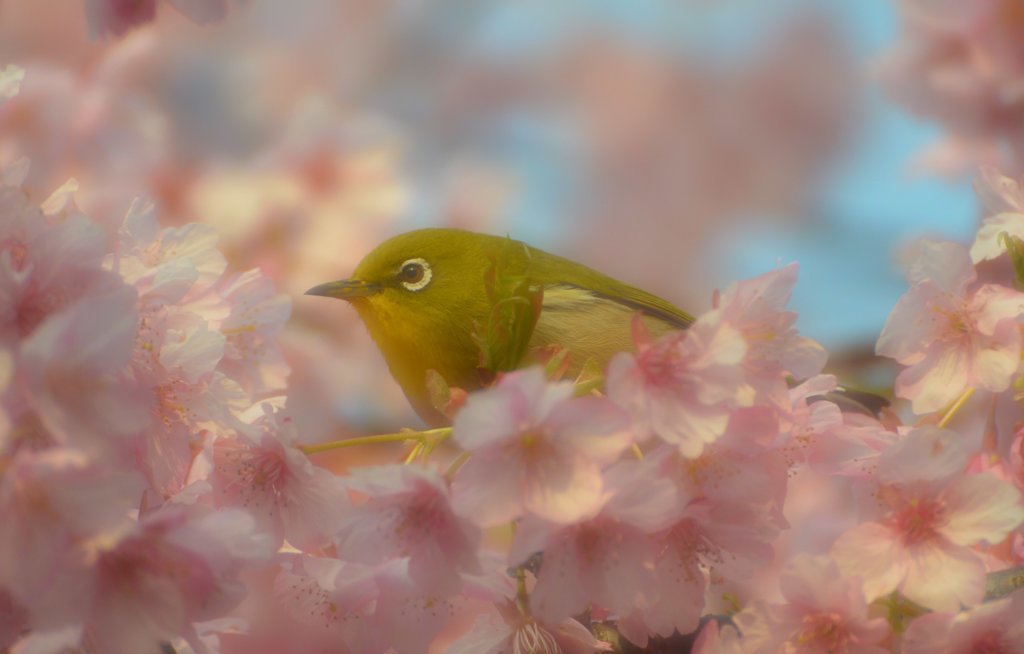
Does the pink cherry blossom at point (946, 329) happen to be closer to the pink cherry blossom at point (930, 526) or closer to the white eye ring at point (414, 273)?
the pink cherry blossom at point (930, 526)

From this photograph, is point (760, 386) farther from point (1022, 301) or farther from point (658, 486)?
point (1022, 301)

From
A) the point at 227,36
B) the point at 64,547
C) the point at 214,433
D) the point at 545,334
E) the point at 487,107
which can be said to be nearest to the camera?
the point at 64,547

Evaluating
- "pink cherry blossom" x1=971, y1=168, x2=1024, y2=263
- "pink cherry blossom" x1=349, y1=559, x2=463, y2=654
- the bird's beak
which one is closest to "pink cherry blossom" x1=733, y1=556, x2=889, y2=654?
"pink cherry blossom" x1=349, y1=559, x2=463, y2=654

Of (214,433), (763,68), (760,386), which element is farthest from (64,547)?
(763,68)

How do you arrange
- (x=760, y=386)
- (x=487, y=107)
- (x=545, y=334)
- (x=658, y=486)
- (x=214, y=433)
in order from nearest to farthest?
(x=658, y=486) < (x=760, y=386) < (x=214, y=433) < (x=545, y=334) < (x=487, y=107)

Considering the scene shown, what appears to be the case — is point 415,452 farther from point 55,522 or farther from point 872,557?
point 872,557

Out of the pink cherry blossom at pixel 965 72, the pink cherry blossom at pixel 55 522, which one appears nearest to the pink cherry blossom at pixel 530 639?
the pink cherry blossom at pixel 55 522

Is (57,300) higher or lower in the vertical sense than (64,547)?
higher

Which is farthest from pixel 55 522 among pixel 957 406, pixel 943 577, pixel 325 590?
pixel 957 406
